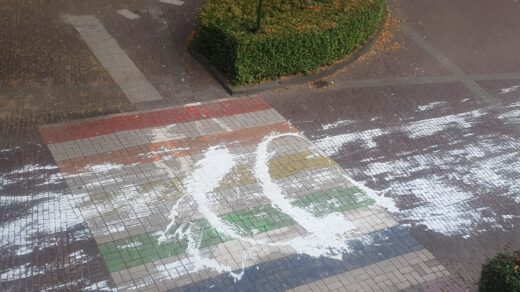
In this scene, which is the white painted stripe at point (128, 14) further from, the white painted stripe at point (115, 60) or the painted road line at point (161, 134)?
the painted road line at point (161, 134)

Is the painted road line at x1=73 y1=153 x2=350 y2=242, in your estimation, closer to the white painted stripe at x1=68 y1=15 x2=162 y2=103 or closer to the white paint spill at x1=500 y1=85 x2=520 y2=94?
the white painted stripe at x1=68 y1=15 x2=162 y2=103

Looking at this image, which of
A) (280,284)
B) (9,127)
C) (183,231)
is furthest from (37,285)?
(9,127)

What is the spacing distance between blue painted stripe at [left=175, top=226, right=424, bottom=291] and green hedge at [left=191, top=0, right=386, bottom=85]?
190 inches

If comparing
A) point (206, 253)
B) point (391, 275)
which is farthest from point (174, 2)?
point (391, 275)

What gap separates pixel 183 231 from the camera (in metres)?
7.95

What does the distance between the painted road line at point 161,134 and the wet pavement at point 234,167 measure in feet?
0.12

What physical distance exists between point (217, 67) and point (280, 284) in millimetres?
6030

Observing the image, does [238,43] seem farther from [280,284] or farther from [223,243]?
[280,284]

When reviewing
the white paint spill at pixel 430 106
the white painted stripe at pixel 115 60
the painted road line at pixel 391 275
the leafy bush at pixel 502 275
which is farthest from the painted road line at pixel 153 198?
the white paint spill at pixel 430 106

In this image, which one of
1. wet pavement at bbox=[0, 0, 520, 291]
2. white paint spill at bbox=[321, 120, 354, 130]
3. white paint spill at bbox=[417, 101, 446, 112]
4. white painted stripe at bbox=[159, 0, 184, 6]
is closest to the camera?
wet pavement at bbox=[0, 0, 520, 291]

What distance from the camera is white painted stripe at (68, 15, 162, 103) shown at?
11195 mm

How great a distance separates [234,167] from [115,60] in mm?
4526

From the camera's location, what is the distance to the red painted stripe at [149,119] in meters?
9.70

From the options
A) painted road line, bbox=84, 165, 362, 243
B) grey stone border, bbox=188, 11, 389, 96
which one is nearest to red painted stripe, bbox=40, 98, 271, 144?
grey stone border, bbox=188, 11, 389, 96
